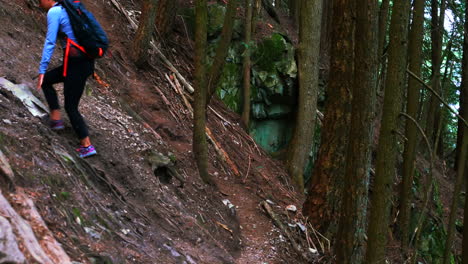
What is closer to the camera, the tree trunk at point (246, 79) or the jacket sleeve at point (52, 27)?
the jacket sleeve at point (52, 27)

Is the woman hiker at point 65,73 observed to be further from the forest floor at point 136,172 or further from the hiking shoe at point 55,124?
the forest floor at point 136,172

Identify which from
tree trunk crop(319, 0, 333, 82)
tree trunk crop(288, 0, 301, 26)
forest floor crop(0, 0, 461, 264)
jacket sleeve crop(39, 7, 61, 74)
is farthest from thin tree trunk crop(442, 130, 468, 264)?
tree trunk crop(288, 0, 301, 26)

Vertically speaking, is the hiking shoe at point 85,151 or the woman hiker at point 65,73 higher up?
the woman hiker at point 65,73

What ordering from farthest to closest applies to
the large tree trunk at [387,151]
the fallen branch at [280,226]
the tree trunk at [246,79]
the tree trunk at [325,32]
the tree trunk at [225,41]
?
the tree trunk at [325,32]
the tree trunk at [246,79]
the tree trunk at [225,41]
the fallen branch at [280,226]
the large tree trunk at [387,151]

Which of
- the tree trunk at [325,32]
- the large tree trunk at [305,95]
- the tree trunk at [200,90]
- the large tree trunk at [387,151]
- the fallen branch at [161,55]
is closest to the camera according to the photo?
the large tree trunk at [387,151]

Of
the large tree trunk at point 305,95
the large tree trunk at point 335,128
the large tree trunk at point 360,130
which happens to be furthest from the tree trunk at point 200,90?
the large tree trunk at point 305,95

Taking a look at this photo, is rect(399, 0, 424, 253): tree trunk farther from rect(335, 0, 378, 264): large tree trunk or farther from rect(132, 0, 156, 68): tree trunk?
rect(132, 0, 156, 68): tree trunk

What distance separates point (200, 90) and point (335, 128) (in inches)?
89.9

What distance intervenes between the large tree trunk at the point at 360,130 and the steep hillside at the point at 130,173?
1810 mm

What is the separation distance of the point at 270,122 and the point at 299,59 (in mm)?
2105

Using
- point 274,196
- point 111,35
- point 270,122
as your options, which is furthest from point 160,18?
point 274,196

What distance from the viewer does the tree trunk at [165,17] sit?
10719mm

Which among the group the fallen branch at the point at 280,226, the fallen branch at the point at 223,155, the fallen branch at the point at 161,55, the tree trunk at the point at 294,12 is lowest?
the fallen branch at the point at 280,226

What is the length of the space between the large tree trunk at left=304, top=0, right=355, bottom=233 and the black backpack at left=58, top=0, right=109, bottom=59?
3542mm
